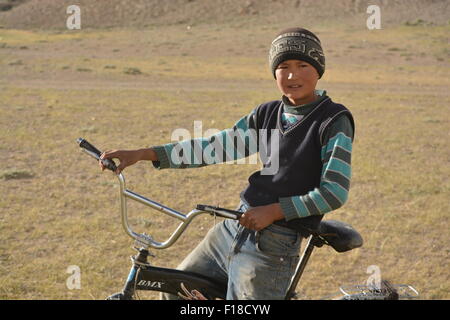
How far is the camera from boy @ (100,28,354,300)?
2.51 metres

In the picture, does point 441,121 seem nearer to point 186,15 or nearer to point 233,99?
point 233,99

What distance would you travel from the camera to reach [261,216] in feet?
8.13

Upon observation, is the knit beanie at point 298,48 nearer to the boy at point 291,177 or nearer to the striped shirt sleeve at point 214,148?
the boy at point 291,177

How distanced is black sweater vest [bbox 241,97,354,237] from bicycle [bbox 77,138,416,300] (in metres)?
0.11

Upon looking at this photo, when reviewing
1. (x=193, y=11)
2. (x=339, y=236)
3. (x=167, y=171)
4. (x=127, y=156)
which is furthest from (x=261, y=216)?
(x=193, y=11)

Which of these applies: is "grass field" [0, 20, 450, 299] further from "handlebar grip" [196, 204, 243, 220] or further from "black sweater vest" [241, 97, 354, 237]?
"handlebar grip" [196, 204, 243, 220]

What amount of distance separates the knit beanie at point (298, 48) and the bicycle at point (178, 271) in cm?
74

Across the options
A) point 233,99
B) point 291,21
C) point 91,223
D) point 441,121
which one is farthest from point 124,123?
point 291,21

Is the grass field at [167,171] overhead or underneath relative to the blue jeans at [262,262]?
underneath

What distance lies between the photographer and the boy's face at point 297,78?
2678mm

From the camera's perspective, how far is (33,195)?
23.7 feet

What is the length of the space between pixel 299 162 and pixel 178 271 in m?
0.77

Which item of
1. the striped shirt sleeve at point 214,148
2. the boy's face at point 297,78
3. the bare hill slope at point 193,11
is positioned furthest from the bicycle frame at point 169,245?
the bare hill slope at point 193,11

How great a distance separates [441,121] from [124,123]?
6.22 metres
